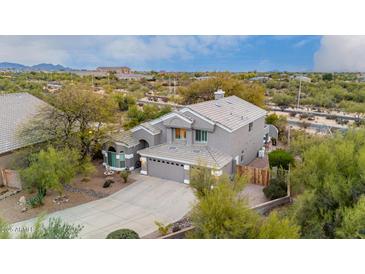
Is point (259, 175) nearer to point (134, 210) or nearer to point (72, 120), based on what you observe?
point (134, 210)

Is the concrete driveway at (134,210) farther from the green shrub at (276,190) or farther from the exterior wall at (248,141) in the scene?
the exterior wall at (248,141)

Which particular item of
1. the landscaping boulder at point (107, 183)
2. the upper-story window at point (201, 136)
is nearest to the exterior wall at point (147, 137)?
the upper-story window at point (201, 136)

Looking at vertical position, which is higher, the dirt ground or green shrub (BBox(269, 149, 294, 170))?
green shrub (BBox(269, 149, 294, 170))

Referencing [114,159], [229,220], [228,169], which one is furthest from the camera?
[114,159]

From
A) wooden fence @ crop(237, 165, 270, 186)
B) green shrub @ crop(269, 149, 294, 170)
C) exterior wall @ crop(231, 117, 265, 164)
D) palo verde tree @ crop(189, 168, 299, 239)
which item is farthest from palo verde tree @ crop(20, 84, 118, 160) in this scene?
palo verde tree @ crop(189, 168, 299, 239)

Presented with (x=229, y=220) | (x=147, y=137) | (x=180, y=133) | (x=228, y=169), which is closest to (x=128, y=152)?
(x=147, y=137)

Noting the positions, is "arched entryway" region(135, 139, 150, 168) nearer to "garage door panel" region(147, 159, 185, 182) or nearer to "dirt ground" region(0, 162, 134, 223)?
"garage door panel" region(147, 159, 185, 182)
